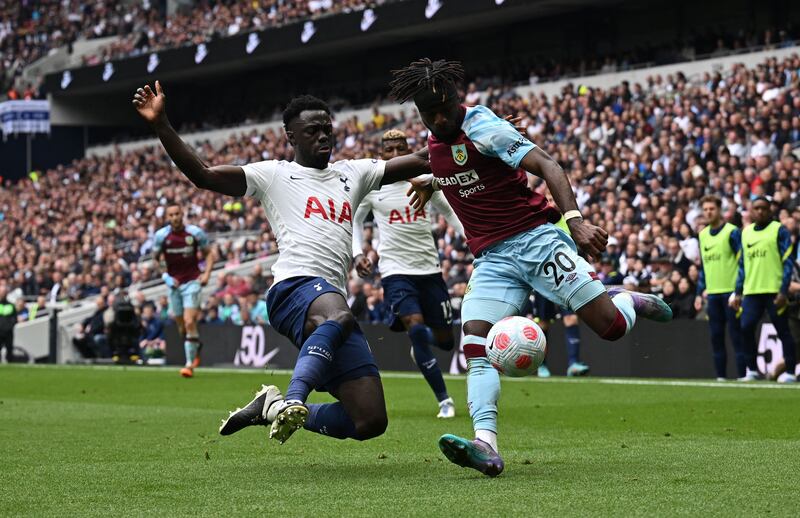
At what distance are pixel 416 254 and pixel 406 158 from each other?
154 inches

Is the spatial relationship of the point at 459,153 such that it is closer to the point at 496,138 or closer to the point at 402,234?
the point at 496,138

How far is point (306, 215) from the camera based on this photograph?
762 cm

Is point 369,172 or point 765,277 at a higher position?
point 369,172

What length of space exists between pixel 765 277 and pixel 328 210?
9438 mm

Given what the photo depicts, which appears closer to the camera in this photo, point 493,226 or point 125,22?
point 493,226

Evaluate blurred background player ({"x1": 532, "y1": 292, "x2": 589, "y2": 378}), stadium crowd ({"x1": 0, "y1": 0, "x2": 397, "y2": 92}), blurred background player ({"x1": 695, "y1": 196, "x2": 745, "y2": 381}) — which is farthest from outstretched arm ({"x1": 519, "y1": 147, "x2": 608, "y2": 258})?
stadium crowd ({"x1": 0, "y1": 0, "x2": 397, "y2": 92})

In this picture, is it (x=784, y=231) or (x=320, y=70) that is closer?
(x=784, y=231)

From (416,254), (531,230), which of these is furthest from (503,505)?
(416,254)

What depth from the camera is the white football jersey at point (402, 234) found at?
39.1ft

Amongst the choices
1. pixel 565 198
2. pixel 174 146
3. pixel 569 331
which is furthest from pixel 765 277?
pixel 174 146

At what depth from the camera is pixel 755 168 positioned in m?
21.0

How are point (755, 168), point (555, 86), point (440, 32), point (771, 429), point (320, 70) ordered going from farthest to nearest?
point (320, 70)
point (440, 32)
point (555, 86)
point (755, 168)
point (771, 429)

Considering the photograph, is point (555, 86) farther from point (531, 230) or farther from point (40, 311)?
point (531, 230)

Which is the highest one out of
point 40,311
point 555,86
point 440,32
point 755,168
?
point 440,32
